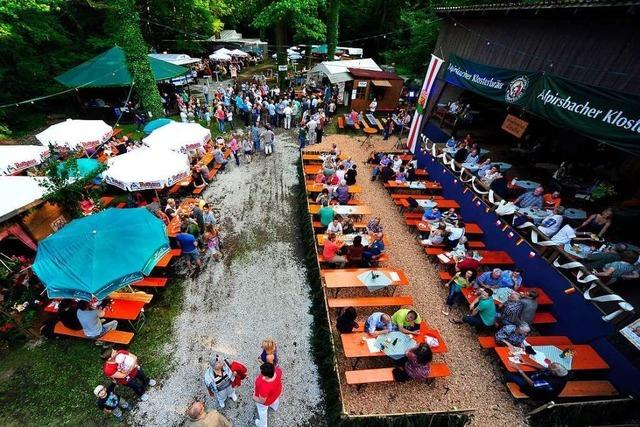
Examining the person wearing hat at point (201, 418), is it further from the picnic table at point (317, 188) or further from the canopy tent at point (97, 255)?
the picnic table at point (317, 188)

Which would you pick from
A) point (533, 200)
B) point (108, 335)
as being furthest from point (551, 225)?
point (108, 335)

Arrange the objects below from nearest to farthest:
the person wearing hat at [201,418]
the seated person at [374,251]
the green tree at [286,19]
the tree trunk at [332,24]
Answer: the person wearing hat at [201,418] < the seated person at [374,251] < the green tree at [286,19] < the tree trunk at [332,24]

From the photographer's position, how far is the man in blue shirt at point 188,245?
798 centimetres

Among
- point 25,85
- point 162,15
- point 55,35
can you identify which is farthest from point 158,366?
point 162,15

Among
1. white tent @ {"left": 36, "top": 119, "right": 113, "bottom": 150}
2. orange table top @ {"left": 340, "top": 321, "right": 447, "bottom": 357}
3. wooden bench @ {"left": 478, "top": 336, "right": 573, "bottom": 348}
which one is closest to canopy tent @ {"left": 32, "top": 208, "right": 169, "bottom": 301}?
orange table top @ {"left": 340, "top": 321, "right": 447, "bottom": 357}

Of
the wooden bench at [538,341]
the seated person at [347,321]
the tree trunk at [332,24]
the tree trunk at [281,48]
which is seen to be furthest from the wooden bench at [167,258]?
the tree trunk at [332,24]

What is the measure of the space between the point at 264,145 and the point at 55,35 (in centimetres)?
1325

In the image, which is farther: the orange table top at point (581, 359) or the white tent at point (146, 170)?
the white tent at point (146, 170)

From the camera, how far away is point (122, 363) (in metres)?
5.18

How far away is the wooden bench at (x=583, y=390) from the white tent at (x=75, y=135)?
50.1 feet

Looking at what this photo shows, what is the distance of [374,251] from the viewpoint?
834cm

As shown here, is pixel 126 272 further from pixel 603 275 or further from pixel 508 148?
pixel 508 148

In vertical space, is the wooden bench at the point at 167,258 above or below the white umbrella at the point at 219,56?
below

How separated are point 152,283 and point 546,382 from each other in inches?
354
